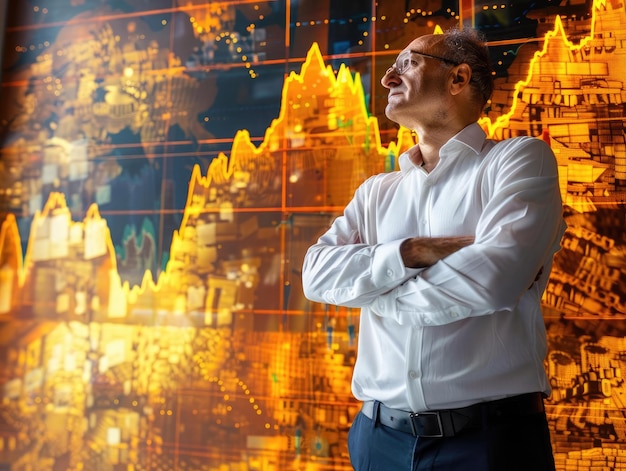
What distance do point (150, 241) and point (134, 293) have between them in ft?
0.67

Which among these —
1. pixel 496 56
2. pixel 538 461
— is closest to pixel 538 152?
pixel 538 461

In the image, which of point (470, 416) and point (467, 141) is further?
point (467, 141)

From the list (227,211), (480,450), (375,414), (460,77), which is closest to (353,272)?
(375,414)

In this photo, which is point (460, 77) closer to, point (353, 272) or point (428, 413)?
point (353, 272)

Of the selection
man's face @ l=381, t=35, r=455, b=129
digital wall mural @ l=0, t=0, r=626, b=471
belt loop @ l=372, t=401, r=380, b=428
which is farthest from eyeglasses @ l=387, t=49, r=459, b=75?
belt loop @ l=372, t=401, r=380, b=428

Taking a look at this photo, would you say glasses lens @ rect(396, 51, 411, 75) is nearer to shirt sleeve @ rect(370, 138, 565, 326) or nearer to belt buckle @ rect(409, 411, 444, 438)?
shirt sleeve @ rect(370, 138, 565, 326)

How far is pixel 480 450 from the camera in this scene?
1.12 meters

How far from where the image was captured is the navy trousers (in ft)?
3.67

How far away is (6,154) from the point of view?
251cm

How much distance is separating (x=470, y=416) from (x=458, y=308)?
213mm

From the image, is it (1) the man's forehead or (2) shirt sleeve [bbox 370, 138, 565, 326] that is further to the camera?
(1) the man's forehead

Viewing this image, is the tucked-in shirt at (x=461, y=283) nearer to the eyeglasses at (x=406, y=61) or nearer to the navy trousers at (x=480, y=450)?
the navy trousers at (x=480, y=450)

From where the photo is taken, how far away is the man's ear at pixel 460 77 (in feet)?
4.64

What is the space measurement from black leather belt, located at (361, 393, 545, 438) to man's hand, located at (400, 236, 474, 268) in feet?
0.94
